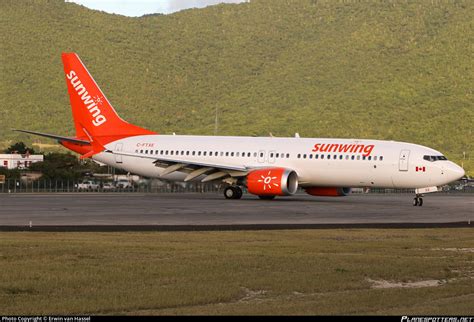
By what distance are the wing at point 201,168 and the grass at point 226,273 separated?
80.9 feet

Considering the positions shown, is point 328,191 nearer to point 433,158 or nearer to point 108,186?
point 433,158

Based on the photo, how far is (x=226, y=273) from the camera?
1980cm

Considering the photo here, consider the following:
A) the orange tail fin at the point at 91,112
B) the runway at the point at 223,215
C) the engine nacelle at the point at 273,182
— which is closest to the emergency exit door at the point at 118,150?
the orange tail fin at the point at 91,112

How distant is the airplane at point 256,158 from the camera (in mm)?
51031

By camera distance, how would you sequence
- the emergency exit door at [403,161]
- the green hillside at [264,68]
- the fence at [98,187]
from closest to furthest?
the emergency exit door at [403,161], the fence at [98,187], the green hillside at [264,68]

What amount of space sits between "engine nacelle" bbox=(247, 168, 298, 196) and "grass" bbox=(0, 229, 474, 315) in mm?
22364

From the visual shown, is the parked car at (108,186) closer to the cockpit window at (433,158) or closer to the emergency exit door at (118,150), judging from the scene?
the emergency exit door at (118,150)

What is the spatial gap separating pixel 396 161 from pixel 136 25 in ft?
450

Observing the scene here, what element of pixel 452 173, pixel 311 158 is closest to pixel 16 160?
pixel 311 158

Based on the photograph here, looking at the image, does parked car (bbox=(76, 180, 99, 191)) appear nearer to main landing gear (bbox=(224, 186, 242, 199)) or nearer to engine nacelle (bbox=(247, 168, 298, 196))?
main landing gear (bbox=(224, 186, 242, 199))

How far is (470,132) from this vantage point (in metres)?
128

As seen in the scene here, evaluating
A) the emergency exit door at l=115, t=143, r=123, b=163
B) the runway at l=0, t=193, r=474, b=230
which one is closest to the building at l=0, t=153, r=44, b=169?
the emergency exit door at l=115, t=143, r=123, b=163

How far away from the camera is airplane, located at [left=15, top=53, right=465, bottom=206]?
51031 mm

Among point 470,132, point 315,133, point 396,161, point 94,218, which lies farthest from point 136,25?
point 94,218
